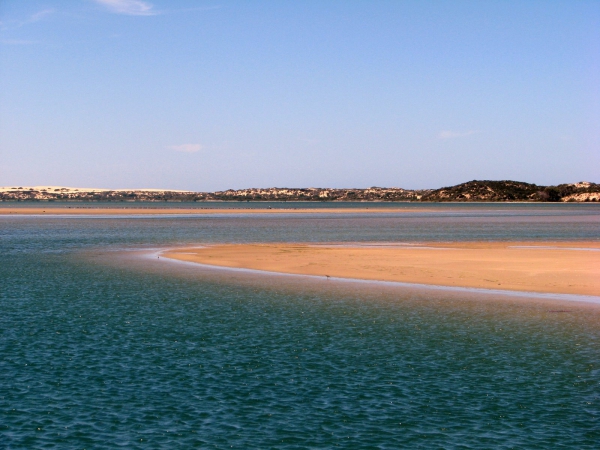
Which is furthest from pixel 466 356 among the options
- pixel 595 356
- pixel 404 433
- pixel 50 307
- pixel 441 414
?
pixel 50 307

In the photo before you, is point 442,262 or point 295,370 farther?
point 442,262

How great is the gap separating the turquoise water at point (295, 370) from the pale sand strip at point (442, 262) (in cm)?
450

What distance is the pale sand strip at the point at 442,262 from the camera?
29.9m

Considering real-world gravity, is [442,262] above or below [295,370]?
above

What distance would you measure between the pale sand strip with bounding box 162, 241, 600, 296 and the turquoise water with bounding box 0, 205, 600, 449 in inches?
177

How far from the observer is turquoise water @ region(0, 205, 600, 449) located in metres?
11.4

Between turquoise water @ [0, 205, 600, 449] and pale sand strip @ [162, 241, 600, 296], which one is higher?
pale sand strip @ [162, 241, 600, 296]

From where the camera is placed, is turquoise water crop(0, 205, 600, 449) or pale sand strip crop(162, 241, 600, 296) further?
pale sand strip crop(162, 241, 600, 296)

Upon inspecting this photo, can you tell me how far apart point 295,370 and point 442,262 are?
2368 cm

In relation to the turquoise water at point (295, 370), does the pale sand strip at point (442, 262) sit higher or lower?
higher

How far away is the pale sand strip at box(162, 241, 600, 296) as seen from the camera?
98.1ft

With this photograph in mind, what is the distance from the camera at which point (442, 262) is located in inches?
1475

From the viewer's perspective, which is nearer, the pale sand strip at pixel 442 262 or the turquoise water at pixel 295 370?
the turquoise water at pixel 295 370

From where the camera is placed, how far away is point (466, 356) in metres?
16.8
